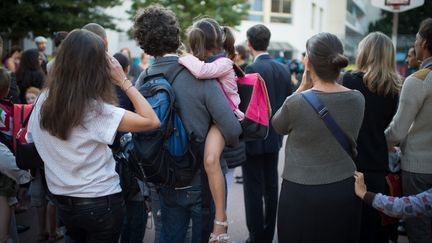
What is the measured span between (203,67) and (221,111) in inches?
11.0

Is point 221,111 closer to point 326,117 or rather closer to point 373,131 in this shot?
point 326,117

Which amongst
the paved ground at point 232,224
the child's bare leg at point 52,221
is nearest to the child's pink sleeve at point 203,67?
the paved ground at point 232,224

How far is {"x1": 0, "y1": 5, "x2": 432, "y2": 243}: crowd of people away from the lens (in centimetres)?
229

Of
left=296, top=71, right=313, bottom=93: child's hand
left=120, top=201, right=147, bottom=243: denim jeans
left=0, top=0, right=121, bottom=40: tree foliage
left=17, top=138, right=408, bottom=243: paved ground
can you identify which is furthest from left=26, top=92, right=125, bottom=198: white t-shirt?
left=0, top=0, right=121, bottom=40: tree foliage

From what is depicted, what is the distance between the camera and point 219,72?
2598 mm

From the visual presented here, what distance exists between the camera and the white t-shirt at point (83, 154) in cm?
228

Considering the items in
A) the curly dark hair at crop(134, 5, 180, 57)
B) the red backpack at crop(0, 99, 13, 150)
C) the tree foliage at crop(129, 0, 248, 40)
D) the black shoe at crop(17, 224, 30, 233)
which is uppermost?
the tree foliage at crop(129, 0, 248, 40)

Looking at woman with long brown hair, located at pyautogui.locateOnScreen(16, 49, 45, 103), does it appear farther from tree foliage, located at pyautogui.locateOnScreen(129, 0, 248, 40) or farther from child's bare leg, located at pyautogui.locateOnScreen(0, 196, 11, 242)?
tree foliage, located at pyautogui.locateOnScreen(129, 0, 248, 40)

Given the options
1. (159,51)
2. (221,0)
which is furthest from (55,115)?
(221,0)

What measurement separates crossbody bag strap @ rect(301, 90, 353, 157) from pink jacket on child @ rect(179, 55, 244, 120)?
1.63 ft

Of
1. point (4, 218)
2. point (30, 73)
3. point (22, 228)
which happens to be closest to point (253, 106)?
point (4, 218)

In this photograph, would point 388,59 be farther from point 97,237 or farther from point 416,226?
point 97,237

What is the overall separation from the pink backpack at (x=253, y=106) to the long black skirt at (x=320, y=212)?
0.39 meters

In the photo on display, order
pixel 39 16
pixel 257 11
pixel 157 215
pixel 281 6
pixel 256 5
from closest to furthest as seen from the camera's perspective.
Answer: pixel 157 215 < pixel 39 16 < pixel 256 5 < pixel 257 11 < pixel 281 6
